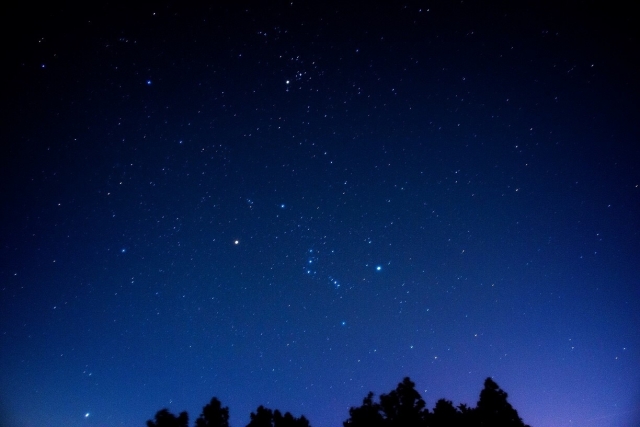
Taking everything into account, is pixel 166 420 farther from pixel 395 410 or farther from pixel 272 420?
pixel 395 410

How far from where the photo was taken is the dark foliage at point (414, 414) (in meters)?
11.1

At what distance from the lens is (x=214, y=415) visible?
9.90 m

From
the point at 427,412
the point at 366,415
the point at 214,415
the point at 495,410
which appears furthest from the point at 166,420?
the point at 495,410

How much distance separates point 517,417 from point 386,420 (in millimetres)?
4540

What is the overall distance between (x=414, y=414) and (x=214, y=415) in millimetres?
6834

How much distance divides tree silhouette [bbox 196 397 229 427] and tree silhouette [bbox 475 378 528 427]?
8.77 m

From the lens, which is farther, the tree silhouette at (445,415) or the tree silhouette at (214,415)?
the tree silhouette at (445,415)

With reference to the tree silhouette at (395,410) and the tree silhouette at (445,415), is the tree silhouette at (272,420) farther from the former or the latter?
Answer: the tree silhouette at (445,415)

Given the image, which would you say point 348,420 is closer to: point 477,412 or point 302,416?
point 302,416

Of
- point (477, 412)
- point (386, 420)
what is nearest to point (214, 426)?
point (386, 420)

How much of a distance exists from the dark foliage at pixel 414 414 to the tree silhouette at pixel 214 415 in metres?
1.54

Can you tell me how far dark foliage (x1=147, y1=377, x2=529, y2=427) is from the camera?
11086 millimetres

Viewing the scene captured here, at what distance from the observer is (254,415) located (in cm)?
1122

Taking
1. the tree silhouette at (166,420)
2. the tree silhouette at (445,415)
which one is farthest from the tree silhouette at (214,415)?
the tree silhouette at (445,415)
